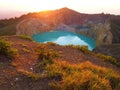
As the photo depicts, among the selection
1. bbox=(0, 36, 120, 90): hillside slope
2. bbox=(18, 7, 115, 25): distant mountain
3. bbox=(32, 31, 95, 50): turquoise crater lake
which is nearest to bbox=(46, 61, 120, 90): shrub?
bbox=(0, 36, 120, 90): hillside slope

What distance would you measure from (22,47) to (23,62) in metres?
3.71

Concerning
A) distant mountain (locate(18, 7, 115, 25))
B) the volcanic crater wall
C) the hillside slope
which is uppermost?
the hillside slope

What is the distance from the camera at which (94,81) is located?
32.0 feet

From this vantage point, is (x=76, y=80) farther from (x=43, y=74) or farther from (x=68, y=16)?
(x=68, y=16)

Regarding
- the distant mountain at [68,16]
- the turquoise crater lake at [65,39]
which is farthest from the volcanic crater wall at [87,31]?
the distant mountain at [68,16]

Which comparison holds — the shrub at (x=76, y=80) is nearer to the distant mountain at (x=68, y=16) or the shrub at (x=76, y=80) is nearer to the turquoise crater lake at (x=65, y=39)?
the turquoise crater lake at (x=65, y=39)

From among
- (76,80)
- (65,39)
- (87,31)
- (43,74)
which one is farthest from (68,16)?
(76,80)

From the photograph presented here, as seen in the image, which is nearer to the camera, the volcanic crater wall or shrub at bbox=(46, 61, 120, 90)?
shrub at bbox=(46, 61, 120, 90)

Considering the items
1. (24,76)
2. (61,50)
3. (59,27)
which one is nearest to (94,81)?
(24,76)

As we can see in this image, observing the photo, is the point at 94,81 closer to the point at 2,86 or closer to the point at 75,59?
the point at 2,86

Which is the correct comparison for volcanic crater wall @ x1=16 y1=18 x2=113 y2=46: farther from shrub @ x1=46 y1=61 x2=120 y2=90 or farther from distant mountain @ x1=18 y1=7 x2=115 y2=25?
shrub @ x1=46 y1=61 x2=120 y2=90

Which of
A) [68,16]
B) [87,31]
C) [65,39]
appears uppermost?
[68,16]

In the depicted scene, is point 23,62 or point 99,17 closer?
point 23,62

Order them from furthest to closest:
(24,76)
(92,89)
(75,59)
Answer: (75,59) → (24,76) → (92,89)
